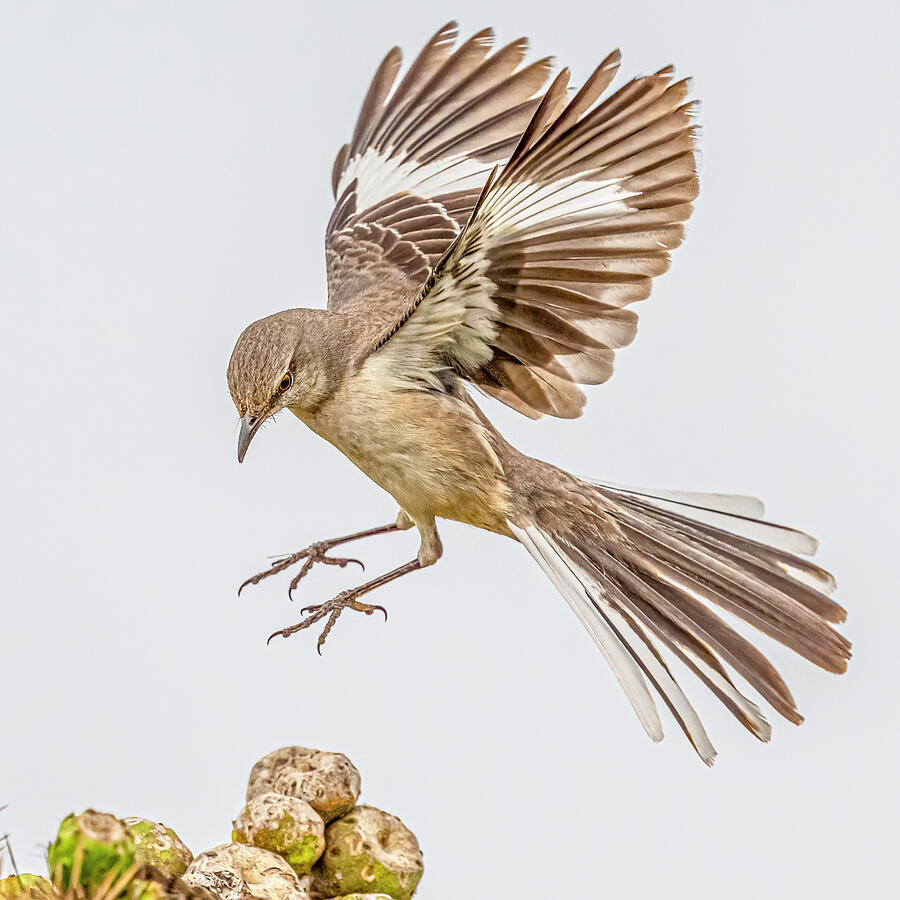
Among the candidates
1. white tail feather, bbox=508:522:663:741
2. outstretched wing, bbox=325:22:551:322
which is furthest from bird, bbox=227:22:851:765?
outstretched wing, bbox=325:22:551:322

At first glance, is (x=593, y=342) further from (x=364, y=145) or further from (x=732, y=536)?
(x=364, y=145)

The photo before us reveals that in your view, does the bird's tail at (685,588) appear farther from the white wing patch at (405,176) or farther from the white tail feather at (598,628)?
the white wing patch at (405,176)

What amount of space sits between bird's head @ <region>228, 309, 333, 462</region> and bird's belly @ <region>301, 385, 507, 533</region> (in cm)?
8

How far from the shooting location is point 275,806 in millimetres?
2570

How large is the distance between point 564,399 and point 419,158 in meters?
1.10

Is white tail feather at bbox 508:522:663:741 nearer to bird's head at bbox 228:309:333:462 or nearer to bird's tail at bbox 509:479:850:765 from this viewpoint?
bird's tail at bbox 509:479:850:765

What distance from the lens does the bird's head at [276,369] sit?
2812 mm

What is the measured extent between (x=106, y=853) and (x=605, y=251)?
4.84 feet

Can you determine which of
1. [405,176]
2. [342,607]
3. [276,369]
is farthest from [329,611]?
[405,176]

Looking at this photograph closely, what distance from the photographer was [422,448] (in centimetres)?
291

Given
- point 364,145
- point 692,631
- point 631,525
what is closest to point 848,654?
point 692,631

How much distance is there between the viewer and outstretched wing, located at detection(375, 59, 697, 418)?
7.95 feet

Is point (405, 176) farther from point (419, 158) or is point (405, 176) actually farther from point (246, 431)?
point (246, 431)

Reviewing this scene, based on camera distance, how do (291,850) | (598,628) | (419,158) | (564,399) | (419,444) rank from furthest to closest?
1. (419,158)
2. (564,399)
3. (419,444)
4. (598,628)
5. (291,850)
